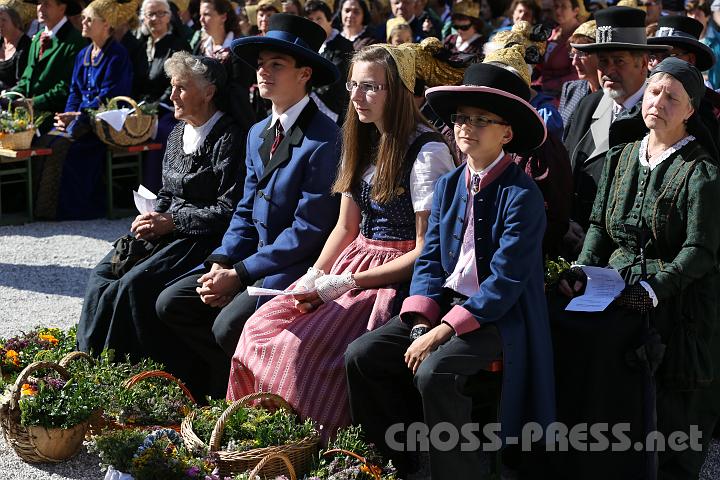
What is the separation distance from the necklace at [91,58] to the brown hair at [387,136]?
214 inches

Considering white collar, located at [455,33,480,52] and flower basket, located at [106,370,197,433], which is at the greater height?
white collar, located at [455,33,480,52]

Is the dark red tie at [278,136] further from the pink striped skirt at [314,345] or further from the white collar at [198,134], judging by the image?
the pink striped skirt at [314,345]

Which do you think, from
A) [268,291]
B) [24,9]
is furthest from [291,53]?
[24,9]

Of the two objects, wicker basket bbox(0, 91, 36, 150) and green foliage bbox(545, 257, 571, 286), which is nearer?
green foliage bbox(545, 257, 571, 286)

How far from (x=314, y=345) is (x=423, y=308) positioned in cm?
53

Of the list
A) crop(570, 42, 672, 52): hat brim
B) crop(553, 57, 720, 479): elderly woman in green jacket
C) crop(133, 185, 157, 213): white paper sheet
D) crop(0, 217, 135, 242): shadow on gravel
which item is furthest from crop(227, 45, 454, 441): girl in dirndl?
crop(0, 217, 135, 242): shadow on gravel

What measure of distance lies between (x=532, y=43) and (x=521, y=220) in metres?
2.29

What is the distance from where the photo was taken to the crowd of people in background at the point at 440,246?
4000 mm

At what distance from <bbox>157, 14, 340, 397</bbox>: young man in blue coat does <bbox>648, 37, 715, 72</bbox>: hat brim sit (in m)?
1.75

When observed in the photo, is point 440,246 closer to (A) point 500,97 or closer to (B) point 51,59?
(A) point 500,97

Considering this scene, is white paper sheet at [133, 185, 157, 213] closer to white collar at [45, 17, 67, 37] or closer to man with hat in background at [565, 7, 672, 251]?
man with hat in background at [565, 7, 672, 251]

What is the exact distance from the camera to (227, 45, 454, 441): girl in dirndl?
14.2 ft

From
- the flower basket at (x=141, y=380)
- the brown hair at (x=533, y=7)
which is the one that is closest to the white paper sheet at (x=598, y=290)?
the flower basket at (x=141, y=380)

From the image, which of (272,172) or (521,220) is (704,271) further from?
(272,172)
